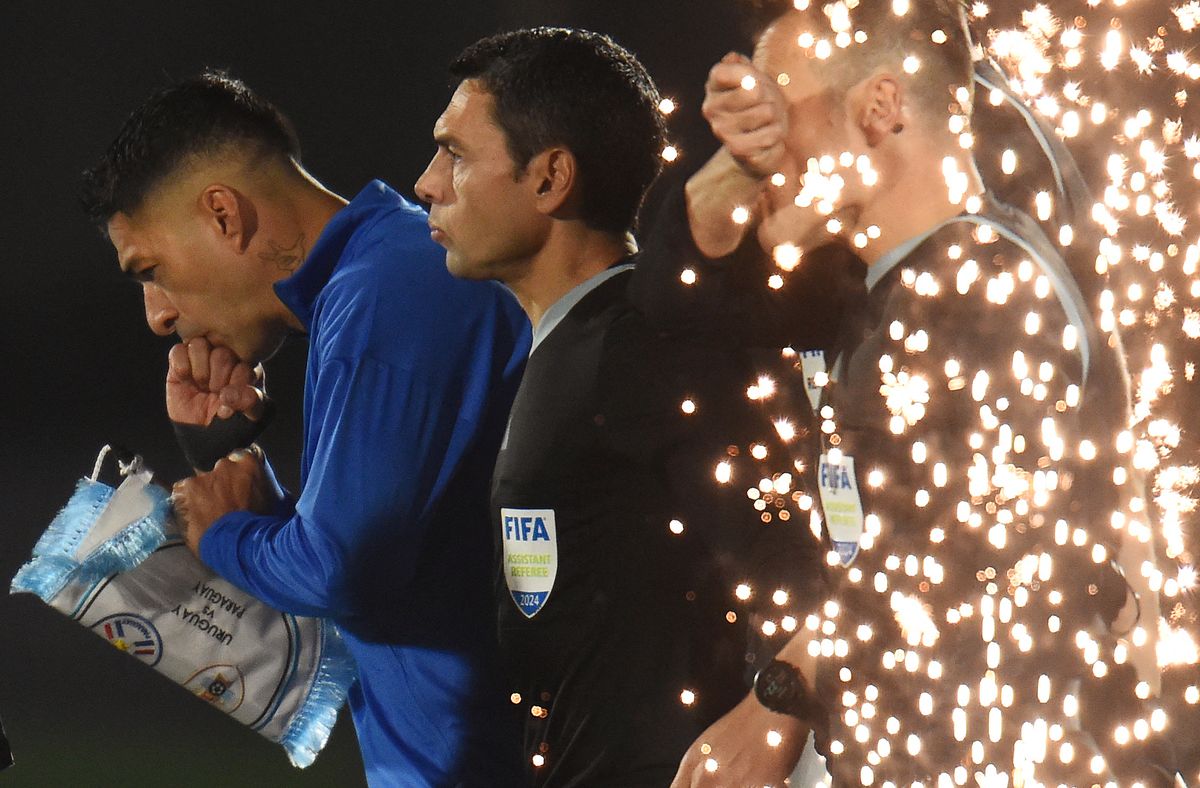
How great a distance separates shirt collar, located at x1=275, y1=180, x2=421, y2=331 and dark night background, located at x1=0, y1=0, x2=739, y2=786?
0.34m

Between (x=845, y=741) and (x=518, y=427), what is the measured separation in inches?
16.1

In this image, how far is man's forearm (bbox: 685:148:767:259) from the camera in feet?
4.56

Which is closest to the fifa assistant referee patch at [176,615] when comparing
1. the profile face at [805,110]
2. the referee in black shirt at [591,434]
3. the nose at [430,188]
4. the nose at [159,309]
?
the nose at [159,309]

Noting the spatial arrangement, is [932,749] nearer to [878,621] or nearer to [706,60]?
Result: [878,621]

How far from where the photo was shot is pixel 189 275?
1.80m

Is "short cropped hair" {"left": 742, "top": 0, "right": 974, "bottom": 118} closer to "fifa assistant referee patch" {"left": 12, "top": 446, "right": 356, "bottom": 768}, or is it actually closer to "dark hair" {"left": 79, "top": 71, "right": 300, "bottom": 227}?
"dark hair" {"left": 79, "top": 71, "right": 300, "bottom": 227}

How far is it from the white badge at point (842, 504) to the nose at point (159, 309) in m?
0.79

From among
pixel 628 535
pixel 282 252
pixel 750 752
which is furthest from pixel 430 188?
pixel 750 752

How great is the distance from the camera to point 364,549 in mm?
1569

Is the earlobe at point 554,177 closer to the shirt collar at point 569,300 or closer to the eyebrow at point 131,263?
the shirt collar at point 569,300

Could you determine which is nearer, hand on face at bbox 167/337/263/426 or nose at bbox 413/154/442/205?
nose at bbox 413/154/442/205

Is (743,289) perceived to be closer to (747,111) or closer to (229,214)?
(747,111)

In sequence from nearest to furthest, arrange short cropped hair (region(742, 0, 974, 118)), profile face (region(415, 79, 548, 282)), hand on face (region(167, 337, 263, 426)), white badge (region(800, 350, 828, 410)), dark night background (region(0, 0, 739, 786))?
short cropped hair (region(742, 0, 974, 118)), white badge (region(800, 350, 828, 410)), profile face (region(415, 79, 548, 282)), hand on face (region(167, 337, 263, 426)), dark night background (region(0, 0, 739, 786))

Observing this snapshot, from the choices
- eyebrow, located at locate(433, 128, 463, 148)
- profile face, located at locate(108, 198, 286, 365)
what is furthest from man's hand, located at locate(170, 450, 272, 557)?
eyebrow, located at locate(433, 128, 463, 148)
